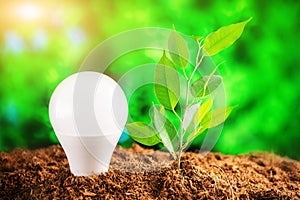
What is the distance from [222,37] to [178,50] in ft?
0.42

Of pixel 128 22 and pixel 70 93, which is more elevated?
pixel 128 22

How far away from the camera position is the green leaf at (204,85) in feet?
4.36

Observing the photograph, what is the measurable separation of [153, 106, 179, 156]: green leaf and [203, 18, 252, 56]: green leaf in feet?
Result: 0.72

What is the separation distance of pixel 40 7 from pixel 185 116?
29.1 inches

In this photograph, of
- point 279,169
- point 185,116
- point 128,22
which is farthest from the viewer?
point 128,22

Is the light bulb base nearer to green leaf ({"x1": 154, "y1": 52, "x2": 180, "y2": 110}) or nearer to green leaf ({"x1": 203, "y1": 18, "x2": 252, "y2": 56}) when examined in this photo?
green leaf ({"x1": 154, "y1": 52, "x2": 180, "y2": 110})

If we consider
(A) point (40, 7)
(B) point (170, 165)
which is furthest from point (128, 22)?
(B) point (170, 165)

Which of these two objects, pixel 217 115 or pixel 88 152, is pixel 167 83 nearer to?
pixel 217 115

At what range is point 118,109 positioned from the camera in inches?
52.6

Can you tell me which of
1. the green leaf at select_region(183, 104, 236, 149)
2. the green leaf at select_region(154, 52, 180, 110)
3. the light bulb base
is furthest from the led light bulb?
the green leaf at select_region(183, 104, 236, 149)

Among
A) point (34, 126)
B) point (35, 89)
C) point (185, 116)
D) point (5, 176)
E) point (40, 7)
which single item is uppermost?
point (40, 7)

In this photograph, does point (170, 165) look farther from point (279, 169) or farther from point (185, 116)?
point (279, 169)

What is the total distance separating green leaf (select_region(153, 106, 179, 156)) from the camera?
4.43 ft

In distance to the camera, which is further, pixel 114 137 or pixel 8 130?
pixel 8 130
